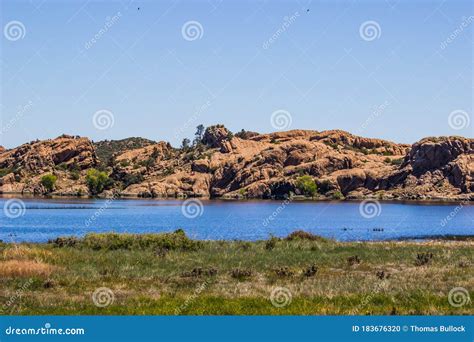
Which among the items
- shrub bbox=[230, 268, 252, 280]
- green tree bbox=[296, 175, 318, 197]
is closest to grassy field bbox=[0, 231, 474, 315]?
shrub bbox=[230, 268, 252, 280]

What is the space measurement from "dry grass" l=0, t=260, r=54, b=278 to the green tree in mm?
165038

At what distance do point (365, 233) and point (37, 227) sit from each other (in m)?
39.2

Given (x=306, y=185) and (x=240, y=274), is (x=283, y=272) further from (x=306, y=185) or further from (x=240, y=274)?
(x=306, y=185)

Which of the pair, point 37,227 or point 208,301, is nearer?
point 208,301

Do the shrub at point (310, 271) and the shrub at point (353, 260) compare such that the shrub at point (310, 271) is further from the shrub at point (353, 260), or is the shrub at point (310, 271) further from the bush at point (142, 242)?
the bush at point (142, 242)

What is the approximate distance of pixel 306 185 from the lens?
19250 cm

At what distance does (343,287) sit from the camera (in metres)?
25.5

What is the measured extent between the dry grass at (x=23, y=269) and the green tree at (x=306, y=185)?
165038mm

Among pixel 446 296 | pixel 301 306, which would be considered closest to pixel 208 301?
pixel 301 306

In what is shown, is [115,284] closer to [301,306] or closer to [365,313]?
[301,306]

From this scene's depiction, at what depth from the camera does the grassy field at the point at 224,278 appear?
21375 millimetres

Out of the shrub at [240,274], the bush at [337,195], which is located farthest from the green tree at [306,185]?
the shrub at [240,274]

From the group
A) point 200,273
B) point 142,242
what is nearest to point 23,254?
point 142,242

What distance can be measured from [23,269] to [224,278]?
9263 millimetres
